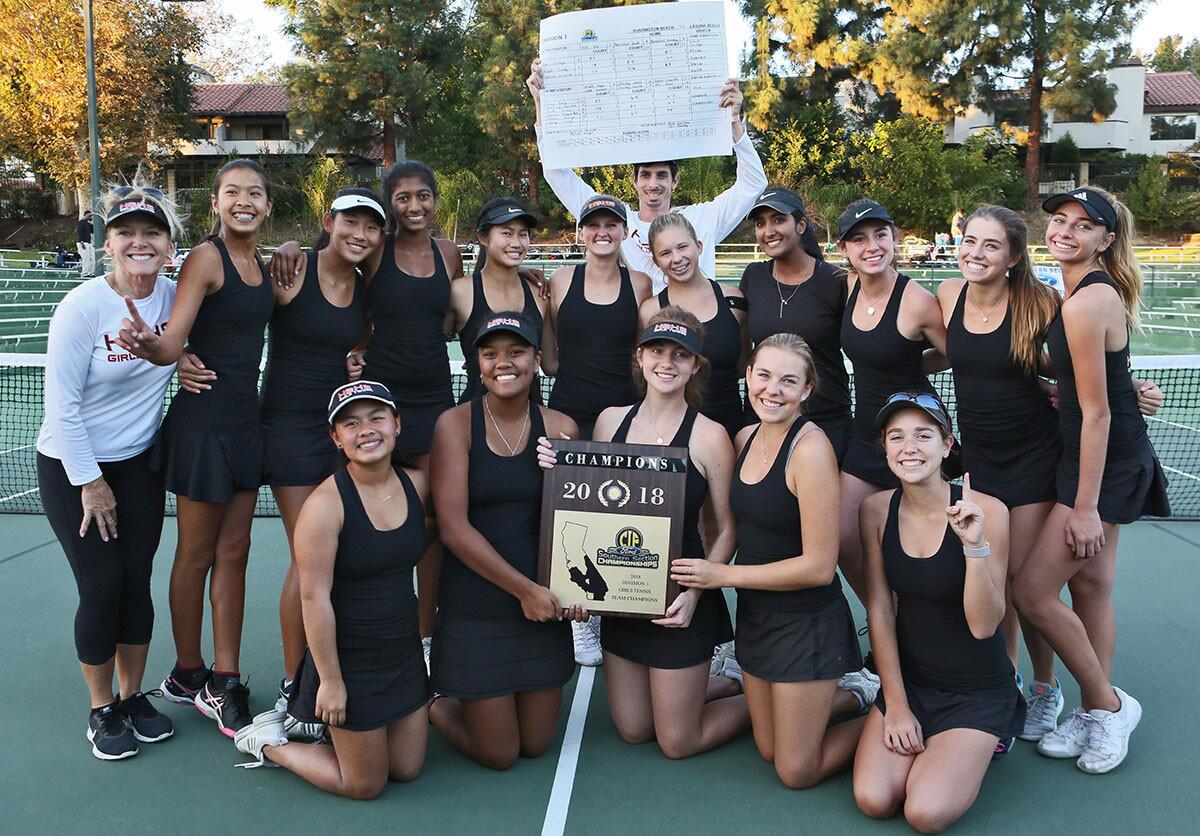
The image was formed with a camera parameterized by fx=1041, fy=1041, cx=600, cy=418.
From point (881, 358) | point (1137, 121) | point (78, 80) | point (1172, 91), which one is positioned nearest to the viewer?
point (881, 358)

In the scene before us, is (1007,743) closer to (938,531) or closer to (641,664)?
(938,531)

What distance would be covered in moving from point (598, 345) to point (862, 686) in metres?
1.83

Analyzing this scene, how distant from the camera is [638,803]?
3.65m

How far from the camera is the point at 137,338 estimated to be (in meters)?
3.73

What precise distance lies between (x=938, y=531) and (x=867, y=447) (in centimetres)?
76

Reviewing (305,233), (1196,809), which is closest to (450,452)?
(1196,809)

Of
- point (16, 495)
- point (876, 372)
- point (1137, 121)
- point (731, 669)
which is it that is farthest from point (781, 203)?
point (1137, 121)

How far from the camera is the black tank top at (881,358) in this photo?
421cm

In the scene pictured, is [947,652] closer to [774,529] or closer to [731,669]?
[774,529]

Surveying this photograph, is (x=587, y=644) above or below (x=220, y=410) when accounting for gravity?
below

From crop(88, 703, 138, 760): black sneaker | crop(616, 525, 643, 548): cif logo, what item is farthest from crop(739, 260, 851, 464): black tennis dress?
crop(88, 703, 138, 760): black sneaker

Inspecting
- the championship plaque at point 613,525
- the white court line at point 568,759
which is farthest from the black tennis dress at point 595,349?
the white court line at point 568,759

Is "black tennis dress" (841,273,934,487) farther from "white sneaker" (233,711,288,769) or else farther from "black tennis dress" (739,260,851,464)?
"white sneaker" (233,711,288,769)

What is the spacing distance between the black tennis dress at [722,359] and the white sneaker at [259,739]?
84.1 inches
